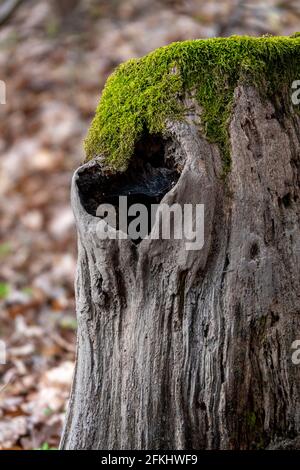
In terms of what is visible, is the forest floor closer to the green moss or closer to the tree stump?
the tree stump

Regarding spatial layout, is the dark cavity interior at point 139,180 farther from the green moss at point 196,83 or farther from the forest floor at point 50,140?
the forest floor at point 50,140

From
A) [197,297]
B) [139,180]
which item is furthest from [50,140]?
[197,297]

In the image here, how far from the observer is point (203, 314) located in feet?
6.99

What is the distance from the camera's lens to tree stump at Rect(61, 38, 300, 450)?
6.93ft

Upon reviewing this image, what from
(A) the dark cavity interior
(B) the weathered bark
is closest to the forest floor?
(B) the weathered bark

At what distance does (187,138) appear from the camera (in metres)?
2.14

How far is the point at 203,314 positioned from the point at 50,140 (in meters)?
6.77

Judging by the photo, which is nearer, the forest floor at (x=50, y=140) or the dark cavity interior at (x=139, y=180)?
the dark cavity interior at (x=139, y=180)

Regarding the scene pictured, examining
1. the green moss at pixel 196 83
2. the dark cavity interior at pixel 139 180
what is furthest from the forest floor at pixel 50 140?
the green moss at pixel 196 83

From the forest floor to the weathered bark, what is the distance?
1676 millimetres

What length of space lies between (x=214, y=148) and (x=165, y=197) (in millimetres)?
303

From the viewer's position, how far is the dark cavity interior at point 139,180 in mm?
2229
